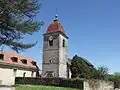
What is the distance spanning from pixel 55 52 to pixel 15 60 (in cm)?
1009

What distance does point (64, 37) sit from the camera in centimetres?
6253

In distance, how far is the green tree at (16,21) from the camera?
826 inches

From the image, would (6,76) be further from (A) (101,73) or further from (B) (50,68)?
(A) (101,73)

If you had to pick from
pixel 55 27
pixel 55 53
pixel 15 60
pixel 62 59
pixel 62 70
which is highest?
pixel 55 27

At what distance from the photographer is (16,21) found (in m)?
22.8

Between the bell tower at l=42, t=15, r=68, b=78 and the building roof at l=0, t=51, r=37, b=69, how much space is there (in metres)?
3.49

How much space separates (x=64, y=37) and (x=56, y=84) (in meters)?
20.6

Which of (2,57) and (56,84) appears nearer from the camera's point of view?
(56,84)

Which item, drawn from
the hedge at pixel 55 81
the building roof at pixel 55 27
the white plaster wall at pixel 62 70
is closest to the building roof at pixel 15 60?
the hedge at pixel 55 81

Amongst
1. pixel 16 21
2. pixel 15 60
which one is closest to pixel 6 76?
pixel 15 60

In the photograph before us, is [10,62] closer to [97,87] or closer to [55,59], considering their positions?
[55,59]

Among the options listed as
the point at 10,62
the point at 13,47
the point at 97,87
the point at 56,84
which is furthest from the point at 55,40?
the point at 13,47

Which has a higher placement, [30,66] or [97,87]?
[30,66]

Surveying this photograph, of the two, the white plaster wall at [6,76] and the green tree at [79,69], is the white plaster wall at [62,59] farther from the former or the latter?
the white plaster wall at [6,76]
